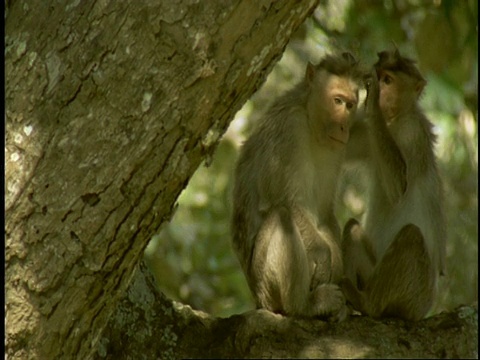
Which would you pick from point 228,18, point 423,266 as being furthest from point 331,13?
point 228,18

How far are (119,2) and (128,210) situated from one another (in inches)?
32.6

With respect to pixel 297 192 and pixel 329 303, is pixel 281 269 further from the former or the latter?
pixel 297 192

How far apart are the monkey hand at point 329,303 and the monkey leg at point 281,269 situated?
0.07 metres

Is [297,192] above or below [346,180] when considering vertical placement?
below

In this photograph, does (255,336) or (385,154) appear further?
(385,154)

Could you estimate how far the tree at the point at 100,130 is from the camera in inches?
140

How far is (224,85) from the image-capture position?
3715 millimetres

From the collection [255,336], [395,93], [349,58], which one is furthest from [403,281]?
[349,58]

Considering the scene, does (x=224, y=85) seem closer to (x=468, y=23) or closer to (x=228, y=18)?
(x=228, y=18)

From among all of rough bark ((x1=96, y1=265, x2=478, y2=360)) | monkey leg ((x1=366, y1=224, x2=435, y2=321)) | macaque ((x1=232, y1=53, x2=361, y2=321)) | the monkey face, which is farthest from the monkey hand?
the monkey face

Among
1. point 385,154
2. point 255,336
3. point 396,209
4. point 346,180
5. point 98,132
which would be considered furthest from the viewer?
point 346,180

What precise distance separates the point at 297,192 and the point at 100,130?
213 cm

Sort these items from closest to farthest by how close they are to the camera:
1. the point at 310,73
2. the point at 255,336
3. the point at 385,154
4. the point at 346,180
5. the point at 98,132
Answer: the point at 98,132
the point at 255,336
the point at 385,154
the point at 310,73
the point at 346,180

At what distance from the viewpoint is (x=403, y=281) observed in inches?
214
